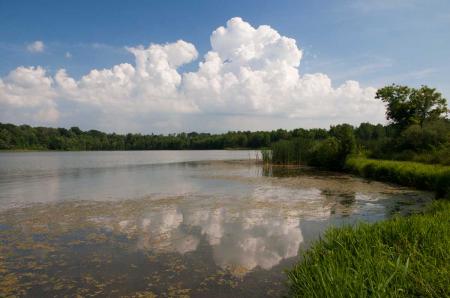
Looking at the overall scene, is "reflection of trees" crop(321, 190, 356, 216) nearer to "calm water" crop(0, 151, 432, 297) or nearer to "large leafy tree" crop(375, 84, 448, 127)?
"calm water" crop(0, 151, 432, 297)

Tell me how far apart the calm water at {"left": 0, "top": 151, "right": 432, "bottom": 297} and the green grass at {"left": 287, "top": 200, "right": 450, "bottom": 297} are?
1.13 m

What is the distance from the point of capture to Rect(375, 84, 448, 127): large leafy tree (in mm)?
33812

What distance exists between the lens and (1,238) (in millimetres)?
9266

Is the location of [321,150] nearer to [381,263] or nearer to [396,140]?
[396,140]

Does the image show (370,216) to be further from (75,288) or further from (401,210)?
(75,288)

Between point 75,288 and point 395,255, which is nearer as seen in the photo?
point 395,255

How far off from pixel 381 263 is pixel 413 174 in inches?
659

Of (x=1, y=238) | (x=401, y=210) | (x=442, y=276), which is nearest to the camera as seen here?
(x=442, y=276)

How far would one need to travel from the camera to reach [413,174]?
19.3 m

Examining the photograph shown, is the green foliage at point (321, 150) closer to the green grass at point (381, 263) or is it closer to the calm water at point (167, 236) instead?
the calm water at point (167, 236)

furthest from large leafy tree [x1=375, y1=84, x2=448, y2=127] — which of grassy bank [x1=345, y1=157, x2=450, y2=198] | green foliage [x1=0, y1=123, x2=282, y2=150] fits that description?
green foliage [x1=0, y1=123, x2=282, y2=150]

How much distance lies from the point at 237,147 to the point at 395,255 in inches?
4290

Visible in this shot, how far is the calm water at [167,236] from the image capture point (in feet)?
20.3

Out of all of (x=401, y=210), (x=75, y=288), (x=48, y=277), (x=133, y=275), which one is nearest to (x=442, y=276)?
(x=133, y=275)
